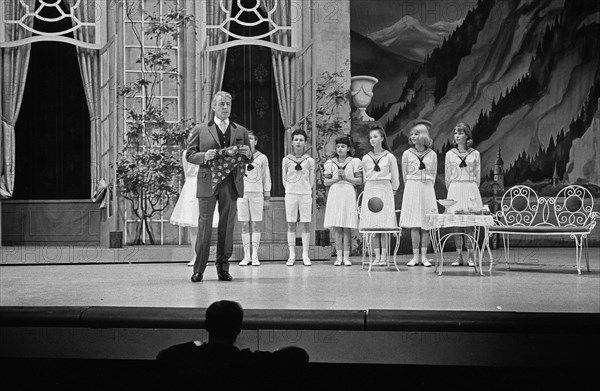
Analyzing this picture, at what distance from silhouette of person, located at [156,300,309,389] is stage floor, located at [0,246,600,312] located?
3.23 m

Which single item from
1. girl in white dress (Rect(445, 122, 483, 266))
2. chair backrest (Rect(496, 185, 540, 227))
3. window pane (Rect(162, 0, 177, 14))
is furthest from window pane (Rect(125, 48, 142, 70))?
chair backrest (Rect(496, 185, 540, 227))

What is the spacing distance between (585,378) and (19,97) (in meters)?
9.99

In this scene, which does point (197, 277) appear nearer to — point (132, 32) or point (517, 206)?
point (132, 32)

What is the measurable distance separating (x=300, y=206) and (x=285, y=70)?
2.87 meters

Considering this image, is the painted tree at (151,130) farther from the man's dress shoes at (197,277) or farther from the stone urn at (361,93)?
the man's dress shoes at (197,277)

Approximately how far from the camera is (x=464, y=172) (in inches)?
359

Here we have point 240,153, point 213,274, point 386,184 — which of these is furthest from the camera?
point 386,184

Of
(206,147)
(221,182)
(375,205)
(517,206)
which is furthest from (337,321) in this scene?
(517,206)

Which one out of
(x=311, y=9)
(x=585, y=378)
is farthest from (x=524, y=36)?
(x=585, y=378)

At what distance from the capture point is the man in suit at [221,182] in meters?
7.34

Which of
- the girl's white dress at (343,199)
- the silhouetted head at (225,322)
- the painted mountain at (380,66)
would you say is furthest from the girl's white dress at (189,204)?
the silhouetted head at (225,322)

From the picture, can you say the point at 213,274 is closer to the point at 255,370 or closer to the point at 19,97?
the point at 19,97

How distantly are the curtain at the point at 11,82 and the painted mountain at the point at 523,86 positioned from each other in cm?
611

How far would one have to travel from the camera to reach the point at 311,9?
11.5 metres
